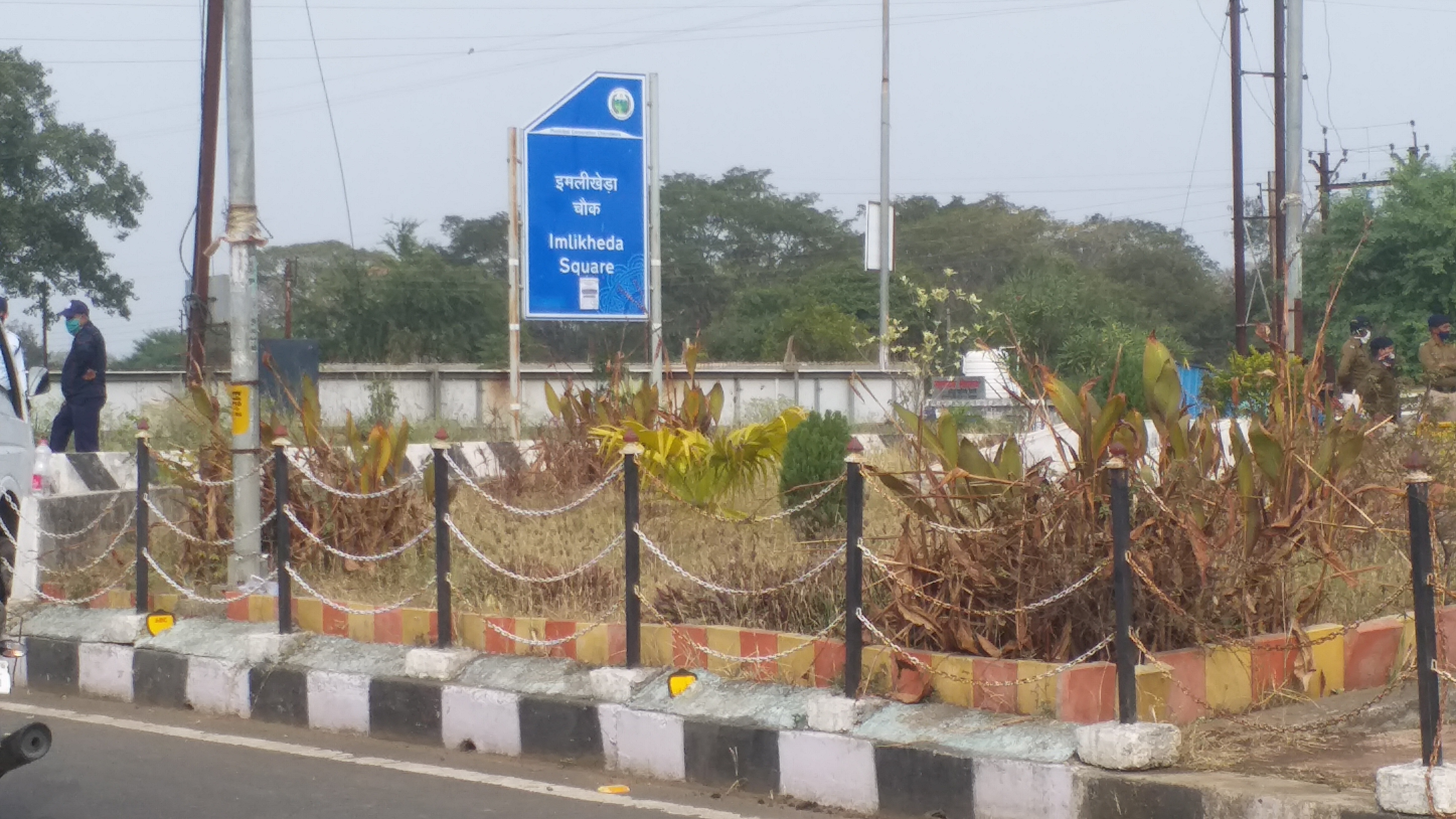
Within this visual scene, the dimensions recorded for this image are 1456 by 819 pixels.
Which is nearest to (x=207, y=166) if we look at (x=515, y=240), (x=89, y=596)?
(x=515, y=240)

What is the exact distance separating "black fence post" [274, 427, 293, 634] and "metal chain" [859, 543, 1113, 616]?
134 inches

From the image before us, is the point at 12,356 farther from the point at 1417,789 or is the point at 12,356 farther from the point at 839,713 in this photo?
the point at 1417,789

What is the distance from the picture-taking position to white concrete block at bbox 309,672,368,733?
7656 mm

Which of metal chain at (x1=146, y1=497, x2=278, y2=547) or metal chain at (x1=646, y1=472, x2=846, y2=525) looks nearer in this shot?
→ metal chain at (x1=146, y1=497, x2=278, y2=547)

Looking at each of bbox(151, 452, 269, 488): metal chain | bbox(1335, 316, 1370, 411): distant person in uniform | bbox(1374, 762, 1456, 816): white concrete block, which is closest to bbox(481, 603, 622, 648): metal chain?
bbox(151, 452, 269, 488): metal chain

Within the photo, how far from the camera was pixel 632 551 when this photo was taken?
6734mm

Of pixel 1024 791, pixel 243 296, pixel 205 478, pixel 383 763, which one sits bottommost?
pixel 383 763

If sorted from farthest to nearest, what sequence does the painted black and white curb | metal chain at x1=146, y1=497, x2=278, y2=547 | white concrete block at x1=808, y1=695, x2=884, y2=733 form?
metal chain at x1=146, y1=497, x2=278, y2=547 → white concrete block at x1=808, y1=695, x2=884, y2=733 → the painted black and white curb

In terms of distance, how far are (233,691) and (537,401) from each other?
26.0m

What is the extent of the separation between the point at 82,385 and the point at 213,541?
15.5 ft

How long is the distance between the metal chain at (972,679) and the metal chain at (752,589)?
0.24 meters

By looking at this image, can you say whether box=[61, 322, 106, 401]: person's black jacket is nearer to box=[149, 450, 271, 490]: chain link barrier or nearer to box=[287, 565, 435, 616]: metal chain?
box=[149, 450, 271, 490]: chain link barrier

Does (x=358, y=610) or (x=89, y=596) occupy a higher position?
(x=358, y=610)

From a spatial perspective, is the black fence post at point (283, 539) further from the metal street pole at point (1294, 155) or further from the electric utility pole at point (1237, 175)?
the electric utility pole at point (1237, 175)
